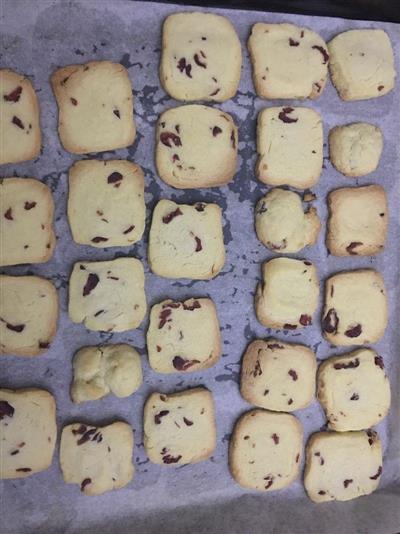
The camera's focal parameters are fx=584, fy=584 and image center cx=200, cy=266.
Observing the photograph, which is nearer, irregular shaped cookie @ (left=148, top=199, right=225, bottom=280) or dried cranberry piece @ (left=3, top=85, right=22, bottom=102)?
dried cranberry piece @ (left=3, top=85, right=22, bottom=102)

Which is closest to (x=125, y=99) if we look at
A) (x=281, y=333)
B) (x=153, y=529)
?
(x=281, y=333)

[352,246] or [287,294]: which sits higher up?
[352,246]

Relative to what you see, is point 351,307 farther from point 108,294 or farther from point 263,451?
point 108,294

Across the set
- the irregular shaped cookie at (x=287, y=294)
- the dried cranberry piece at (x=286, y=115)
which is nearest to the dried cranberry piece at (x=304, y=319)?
the irregular shaped cookie at (x=287, y=294)

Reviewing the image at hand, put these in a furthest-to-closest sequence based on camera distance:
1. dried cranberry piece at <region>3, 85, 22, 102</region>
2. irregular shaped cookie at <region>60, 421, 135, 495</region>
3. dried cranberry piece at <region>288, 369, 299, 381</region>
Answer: dried cranberry piece at <region>288, 369, 299, 381</region>
irregular shaped cookie at <region>60, 421, 135, 495</region>
dried cranberry piece at <region>3, 85, 22, 102</region>

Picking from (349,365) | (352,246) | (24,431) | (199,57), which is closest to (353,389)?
(349,365)

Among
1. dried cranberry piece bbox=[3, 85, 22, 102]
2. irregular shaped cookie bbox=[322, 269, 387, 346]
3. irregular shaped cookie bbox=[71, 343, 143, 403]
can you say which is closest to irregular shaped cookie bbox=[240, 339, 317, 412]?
irregular shaped cookie bbox=[322, 269, 387, 346]

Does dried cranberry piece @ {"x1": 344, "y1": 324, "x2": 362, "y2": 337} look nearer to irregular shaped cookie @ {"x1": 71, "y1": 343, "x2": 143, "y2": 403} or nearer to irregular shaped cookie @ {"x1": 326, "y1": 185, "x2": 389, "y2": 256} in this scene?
irregular shaped cookie @ {"x1": 326, "y1": 185, "x2": 389, "y2": 256}
